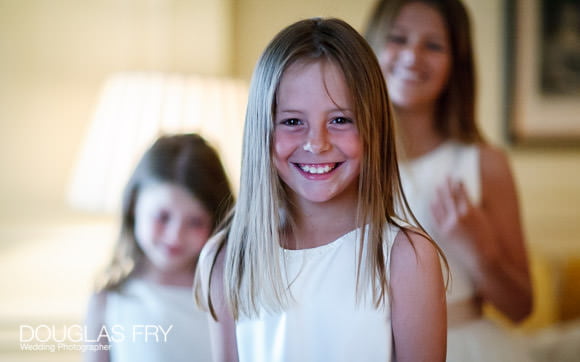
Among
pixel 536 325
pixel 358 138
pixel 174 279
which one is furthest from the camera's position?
pixel 536 325

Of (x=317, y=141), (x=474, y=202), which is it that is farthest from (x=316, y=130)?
(x=474, y=202)

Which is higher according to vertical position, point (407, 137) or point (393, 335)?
point (407, 137)

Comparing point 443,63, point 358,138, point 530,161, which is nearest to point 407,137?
point 443,63

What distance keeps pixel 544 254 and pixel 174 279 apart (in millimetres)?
594

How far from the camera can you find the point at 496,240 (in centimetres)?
67

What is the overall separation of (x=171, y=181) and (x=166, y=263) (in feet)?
0.22

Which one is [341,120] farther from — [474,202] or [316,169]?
[474,202]

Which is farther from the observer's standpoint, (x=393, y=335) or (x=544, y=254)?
(x=544, y=254)

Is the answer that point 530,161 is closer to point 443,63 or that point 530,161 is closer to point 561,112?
point 561,112

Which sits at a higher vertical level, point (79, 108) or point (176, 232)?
point (79, 108)

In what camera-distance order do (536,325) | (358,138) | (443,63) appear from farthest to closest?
(536,325) → (443,63) → (358,138)

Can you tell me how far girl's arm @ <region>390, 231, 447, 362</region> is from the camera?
14.9 inches

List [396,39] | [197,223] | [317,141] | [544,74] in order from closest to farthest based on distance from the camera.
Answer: [317,141], [197,223], [396,39], [544,74]

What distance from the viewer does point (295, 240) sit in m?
0.40
